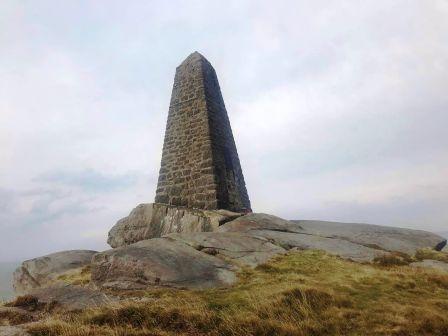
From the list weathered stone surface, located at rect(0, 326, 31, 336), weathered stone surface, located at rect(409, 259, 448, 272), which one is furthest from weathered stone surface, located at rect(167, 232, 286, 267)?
weathered stone surface, located at rect(0, 326, 31, 336)

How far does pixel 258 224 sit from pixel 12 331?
36.8ft

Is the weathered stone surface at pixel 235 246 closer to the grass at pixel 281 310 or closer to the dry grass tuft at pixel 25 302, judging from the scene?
the grass at pixel 281 310

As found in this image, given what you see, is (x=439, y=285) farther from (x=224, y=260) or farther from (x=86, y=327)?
(x=86, y=327)

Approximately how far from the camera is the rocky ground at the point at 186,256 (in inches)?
339

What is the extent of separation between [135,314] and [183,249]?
4.58 meters

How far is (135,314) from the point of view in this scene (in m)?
7.06

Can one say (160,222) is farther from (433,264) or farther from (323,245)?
(433,264)

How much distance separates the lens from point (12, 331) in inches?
243

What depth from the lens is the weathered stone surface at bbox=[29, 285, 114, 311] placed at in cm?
799

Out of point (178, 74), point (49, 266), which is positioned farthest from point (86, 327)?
point (178, 74)

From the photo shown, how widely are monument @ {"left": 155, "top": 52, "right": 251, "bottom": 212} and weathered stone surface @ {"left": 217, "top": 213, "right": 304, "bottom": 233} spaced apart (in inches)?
85.3

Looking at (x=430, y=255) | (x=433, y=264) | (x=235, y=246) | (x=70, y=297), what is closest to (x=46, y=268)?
→ (x=70, y=297)

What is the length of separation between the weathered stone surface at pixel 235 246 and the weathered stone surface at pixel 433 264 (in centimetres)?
491

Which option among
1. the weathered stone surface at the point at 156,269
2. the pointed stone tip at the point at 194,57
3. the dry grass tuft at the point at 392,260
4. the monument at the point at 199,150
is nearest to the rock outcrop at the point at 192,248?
the weathered stone surface at the point at 156,269
